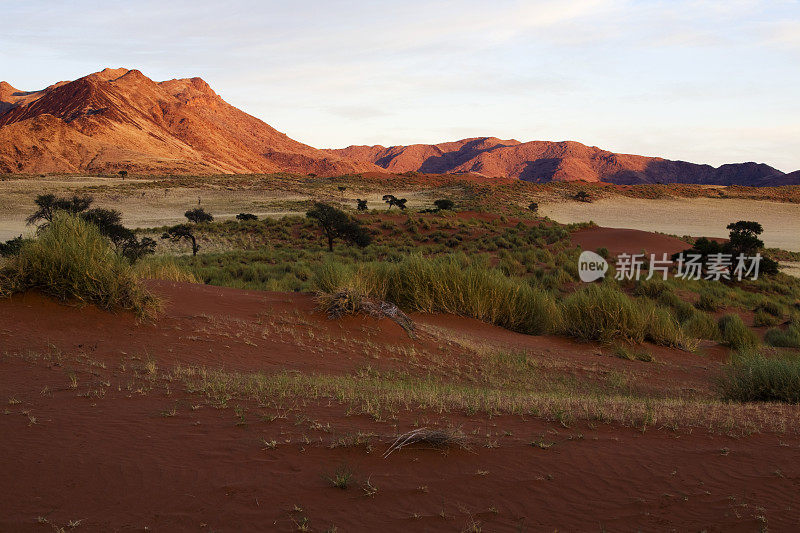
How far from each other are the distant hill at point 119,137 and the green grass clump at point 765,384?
4417 inches

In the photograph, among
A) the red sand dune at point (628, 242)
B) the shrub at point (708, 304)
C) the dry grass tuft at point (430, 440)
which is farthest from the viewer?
the red sand dune at point (628, 242)

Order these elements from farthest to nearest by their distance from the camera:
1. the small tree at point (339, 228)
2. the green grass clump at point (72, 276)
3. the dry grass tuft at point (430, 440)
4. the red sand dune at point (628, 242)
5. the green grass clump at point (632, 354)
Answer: the small tree at point (339, 228) < the red sand dune at point (628, 242) < the green grass clump at point (632, 354) < the green grass clump at point (72, 276) < the dry grass tuft at point (430, 440)

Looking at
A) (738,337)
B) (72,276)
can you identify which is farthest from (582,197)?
(72,276)

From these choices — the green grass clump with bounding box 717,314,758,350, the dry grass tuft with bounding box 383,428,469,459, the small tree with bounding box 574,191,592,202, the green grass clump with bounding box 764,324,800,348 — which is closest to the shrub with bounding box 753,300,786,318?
the green grass clump with bounding box 764,324,800,348

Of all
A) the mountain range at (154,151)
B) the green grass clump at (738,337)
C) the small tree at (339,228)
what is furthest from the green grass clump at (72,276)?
the mountain range at (154,151)

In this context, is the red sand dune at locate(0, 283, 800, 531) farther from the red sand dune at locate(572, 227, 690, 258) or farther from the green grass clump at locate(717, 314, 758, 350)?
the red sand dune at locate(572, 227, 690, 258)

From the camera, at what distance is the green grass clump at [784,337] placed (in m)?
14.1

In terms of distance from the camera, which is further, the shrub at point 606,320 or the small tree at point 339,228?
the small tree at point 339,228

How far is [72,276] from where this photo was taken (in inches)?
365

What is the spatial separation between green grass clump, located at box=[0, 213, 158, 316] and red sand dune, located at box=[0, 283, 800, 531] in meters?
2.65

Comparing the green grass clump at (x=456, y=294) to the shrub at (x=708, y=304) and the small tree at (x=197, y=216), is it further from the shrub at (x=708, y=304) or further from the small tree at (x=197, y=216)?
the small tree at (x=197, y=216)

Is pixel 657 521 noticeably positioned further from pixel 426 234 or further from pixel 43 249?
pixel 426 234

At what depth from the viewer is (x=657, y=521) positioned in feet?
11.5

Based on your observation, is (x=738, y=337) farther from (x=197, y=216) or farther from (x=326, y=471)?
(x=197, y=216)
